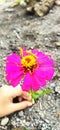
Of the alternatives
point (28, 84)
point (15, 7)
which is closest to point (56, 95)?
point (28, 84)

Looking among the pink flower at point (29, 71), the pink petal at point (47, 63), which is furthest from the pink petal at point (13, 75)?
the pink petal at point (47, 63)

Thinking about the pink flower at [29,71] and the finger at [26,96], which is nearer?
the pink flower at [29,71]

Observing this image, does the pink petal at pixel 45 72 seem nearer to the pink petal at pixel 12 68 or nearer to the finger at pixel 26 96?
the pink petal at pixel 12 68

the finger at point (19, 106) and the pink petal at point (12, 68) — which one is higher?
the pink petal at point (12, 68)

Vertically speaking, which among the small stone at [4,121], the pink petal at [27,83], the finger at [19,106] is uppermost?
the pink petal at [27,83]

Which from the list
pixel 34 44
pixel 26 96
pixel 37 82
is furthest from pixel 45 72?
pixel 34 44

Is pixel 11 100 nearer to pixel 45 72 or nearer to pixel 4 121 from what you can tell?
pixel 4 121

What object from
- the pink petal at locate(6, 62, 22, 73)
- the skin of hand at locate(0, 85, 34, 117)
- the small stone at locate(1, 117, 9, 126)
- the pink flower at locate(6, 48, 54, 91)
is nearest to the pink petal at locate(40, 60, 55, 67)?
the pink flower at locate(6, 48, 54, 91)
